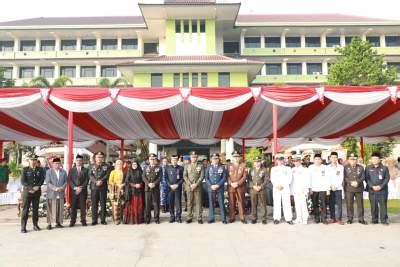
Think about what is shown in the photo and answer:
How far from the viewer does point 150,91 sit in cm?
798

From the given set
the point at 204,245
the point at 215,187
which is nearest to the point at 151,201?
the point at 215,187

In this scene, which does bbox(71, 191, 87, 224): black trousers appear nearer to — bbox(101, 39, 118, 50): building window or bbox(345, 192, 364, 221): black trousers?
bbox(345, 192, 364, 221): black trousers

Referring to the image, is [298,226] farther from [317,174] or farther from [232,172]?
[232,172]

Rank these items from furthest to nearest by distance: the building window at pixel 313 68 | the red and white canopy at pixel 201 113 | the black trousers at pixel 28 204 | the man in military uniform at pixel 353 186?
the building window at pixel 313 68 < the red and white canopy at pixel 201 113 < the man in military uniform at pixel 353 186 < the black trousers at pixel 28 204

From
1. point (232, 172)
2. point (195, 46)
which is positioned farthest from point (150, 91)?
point (195, 46)

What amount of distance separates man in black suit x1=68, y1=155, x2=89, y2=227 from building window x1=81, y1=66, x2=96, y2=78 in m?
31.6

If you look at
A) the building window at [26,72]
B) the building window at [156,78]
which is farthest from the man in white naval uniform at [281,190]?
the building window at [26,72]

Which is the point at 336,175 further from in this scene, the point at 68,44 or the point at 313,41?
the point at 68,44

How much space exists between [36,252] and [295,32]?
35.5 m

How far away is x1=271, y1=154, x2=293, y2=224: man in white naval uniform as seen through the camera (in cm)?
746

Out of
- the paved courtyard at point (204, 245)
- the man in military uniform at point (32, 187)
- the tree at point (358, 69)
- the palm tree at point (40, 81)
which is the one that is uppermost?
the palm tree at point (40, 81)

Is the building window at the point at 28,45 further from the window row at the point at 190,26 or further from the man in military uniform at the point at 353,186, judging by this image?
the man in military uniform at the point at 353,186

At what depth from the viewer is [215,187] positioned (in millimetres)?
7453

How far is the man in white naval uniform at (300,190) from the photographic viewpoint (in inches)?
293
